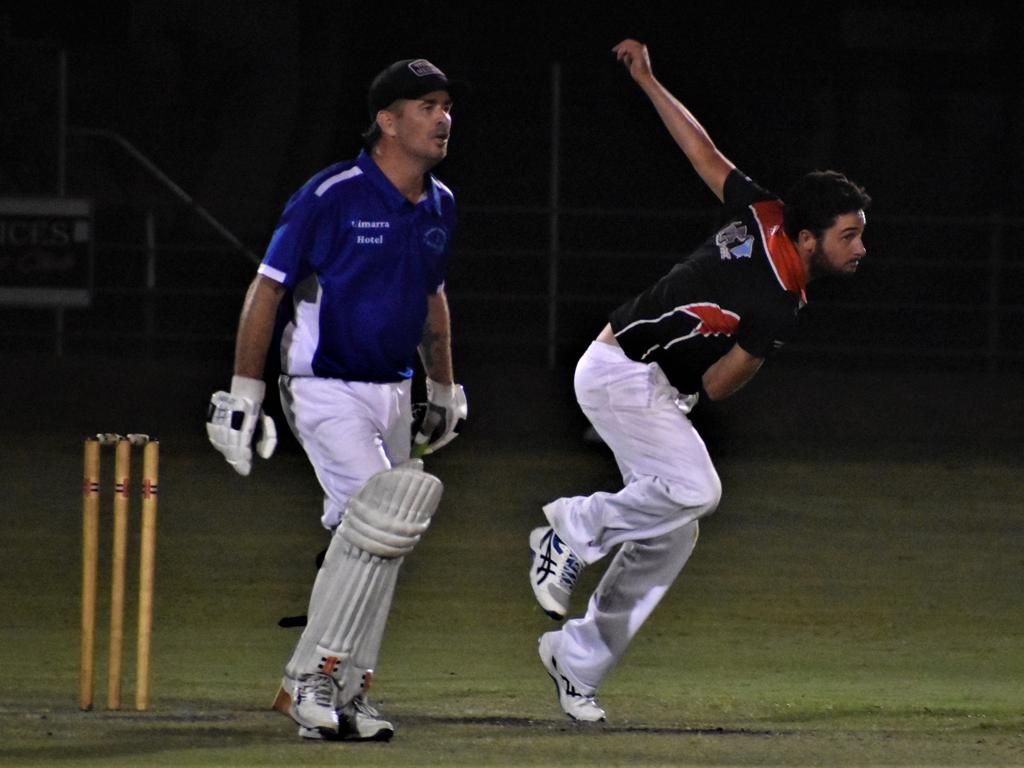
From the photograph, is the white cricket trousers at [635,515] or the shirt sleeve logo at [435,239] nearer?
the shirt sleeve logo at [435,239]

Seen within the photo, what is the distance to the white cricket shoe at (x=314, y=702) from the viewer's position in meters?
5.91

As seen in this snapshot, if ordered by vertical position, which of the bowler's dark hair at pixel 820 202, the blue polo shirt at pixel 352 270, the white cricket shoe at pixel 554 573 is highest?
the bowler's dark hair at pixel 820 202

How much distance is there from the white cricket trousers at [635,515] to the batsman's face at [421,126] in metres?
1.01

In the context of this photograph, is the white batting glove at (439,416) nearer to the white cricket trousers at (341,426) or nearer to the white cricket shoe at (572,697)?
the white cricket trousers at (341,426)

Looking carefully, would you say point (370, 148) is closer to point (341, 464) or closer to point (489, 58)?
point (341, 464)

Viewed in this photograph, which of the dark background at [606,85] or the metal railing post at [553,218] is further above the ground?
the dark background at [606,85]

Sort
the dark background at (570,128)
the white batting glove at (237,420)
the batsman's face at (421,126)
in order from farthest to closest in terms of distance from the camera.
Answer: the dark background at (570,128), the batsman's face at (421,126), the white batting glove at (237,420)

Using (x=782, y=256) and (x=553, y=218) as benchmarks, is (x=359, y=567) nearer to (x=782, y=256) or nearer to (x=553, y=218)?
(x=782, y=256)

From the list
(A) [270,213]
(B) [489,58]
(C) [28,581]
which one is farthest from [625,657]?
(B) [489,58]

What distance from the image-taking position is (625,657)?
7.76 meters

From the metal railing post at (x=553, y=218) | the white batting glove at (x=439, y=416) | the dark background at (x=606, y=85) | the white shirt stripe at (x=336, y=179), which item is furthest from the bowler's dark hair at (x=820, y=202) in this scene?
the dark background at (x=606, y=85)

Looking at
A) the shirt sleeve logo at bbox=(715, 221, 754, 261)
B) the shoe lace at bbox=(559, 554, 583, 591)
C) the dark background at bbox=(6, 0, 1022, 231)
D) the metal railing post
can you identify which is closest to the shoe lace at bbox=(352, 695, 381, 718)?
the shoe lace at bbox=(559, 554, 583, 591)

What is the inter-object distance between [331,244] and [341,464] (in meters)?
0.60

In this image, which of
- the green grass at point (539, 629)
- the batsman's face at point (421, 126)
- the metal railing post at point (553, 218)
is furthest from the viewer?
the metal railing post at point (553, 218)
